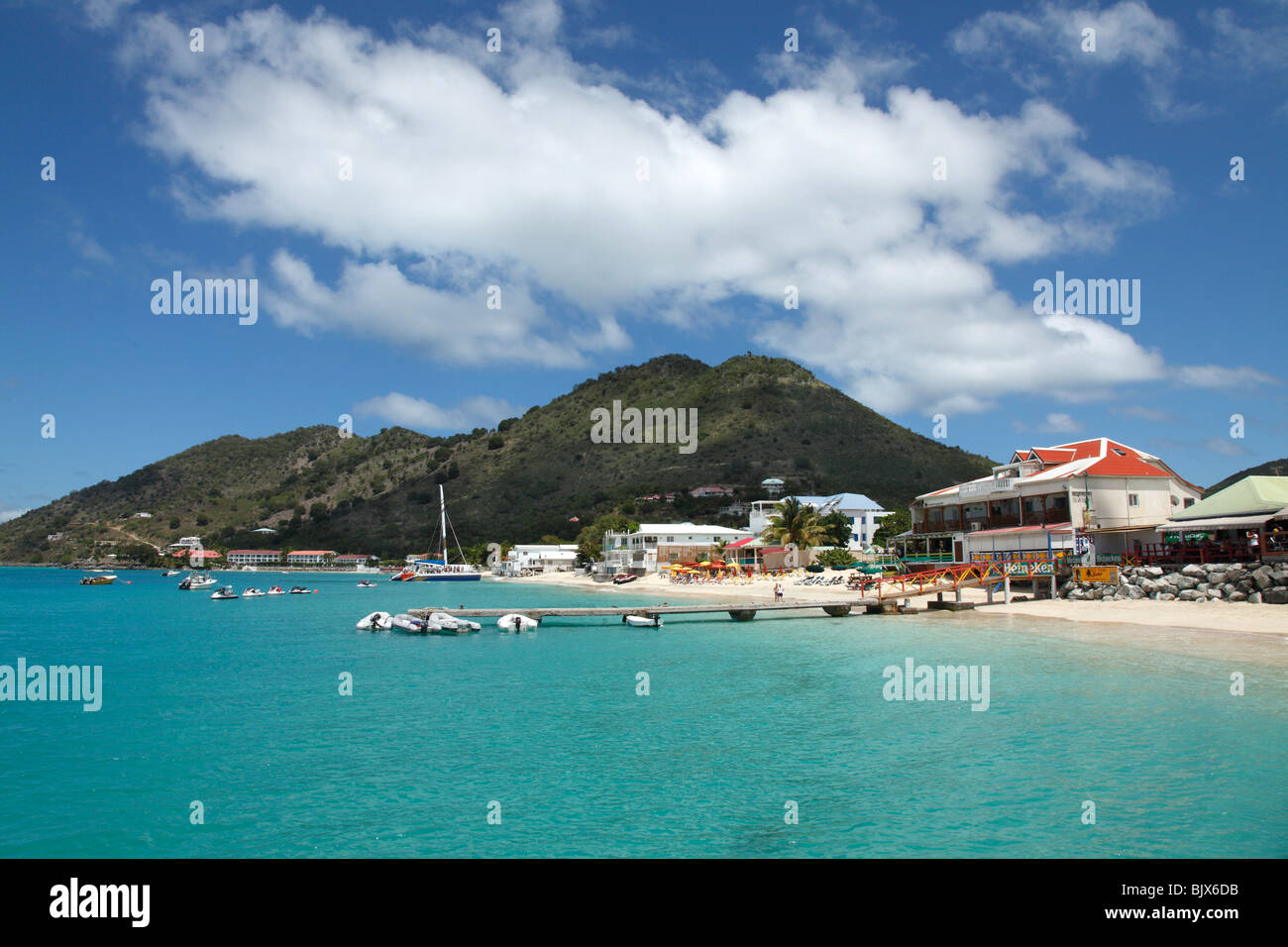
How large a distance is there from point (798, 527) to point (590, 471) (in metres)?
76.5

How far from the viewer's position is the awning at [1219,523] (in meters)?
33.6

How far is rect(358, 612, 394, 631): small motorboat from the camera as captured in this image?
148ft

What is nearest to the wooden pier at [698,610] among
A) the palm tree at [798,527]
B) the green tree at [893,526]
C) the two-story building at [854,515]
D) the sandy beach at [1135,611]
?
the sandy beach at [1135,611]

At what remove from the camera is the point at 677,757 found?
52.4ft

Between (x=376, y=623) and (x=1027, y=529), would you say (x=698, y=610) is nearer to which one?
(x=376, y=623)

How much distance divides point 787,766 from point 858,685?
886 centimetres

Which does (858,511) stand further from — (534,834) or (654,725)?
(534,834)

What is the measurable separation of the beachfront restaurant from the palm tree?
37.8m

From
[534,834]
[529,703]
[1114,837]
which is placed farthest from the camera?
[529,703]

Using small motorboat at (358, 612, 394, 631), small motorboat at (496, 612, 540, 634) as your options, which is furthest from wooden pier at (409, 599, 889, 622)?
small motorboat at (358, 612, 394, 631)

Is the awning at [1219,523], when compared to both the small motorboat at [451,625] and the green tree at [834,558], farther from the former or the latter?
the small motorboat at [451,625]

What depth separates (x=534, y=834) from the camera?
1186 cm

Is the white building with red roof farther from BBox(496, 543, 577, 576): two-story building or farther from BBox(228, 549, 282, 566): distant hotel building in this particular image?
BBox(228, 549, 282, 566): distant hotel building
